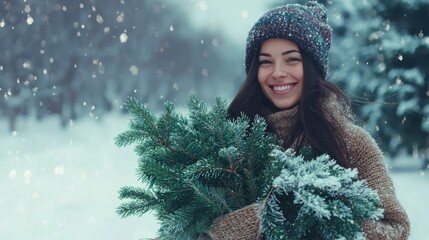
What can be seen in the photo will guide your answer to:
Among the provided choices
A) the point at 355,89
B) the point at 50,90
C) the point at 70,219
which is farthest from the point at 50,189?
the point at 355,89

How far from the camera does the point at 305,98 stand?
2.27 meters

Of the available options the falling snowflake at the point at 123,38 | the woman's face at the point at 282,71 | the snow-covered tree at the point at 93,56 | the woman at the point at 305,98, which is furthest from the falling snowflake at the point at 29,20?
the woman's face at the point at 282,71

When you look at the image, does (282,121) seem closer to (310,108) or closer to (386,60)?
(310,108)

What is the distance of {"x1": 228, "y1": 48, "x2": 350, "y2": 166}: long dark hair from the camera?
2100 mm

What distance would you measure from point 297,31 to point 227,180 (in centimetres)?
69

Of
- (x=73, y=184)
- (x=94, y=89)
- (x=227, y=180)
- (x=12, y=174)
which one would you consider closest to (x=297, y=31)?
(x=227, y=180)

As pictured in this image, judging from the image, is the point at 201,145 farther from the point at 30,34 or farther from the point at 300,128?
the point at 30,34

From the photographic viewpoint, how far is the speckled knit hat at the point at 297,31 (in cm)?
228

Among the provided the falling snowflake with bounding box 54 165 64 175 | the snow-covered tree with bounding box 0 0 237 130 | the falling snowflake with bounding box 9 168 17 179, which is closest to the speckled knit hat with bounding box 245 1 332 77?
the falling snowflake with bounding box 54 165 64 175

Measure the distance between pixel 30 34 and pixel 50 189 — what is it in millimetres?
4184

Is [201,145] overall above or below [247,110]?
below

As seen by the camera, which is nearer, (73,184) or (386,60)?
(386,60)

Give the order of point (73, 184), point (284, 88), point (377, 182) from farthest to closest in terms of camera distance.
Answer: point (73, 184) → point (284, 88) → point (377, 182)

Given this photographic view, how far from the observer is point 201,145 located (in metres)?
1.87
